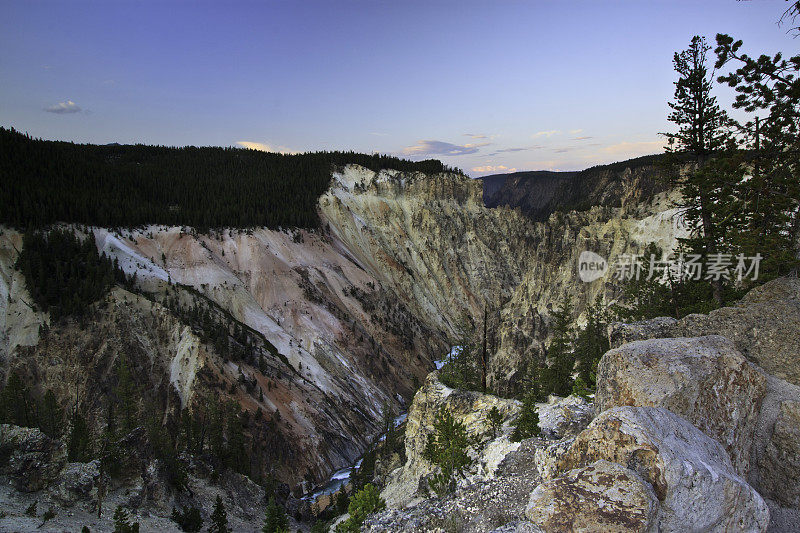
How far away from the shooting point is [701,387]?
8336 mm

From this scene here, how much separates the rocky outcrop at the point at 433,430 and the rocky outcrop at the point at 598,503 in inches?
296

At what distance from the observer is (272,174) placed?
254ft

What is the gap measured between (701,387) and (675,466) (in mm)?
3155

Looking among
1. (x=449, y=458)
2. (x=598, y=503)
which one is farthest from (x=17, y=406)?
(x=598, y=503)

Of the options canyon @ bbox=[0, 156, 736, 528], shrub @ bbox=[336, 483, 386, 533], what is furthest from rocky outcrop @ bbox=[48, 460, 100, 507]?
canyon @ bbox=[0, 156, 736, 528]

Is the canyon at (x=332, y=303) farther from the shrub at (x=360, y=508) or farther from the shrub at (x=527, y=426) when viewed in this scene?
the shrub at (x=360, y=508)

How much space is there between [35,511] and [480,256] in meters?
72.0

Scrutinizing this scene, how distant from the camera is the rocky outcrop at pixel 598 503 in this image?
525 centimetres

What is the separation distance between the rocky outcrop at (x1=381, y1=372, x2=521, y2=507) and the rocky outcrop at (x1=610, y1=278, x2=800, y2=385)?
5.42m

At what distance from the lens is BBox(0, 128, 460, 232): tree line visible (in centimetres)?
4181

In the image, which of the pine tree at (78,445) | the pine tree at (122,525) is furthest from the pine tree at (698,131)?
the pine tree at (78,445)

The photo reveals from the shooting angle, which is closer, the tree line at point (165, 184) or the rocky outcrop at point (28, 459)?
the rocky outcrop at point (28, 459)

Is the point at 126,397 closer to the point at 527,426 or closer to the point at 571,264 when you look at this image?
the point at 527,426

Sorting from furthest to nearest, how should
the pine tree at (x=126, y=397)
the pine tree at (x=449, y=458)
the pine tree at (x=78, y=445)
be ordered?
the pine tree at (x=126, y=397) → the pine tree at (x=78, y=445) → the pine tree at (x=449, y=458)
